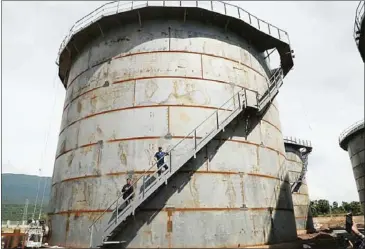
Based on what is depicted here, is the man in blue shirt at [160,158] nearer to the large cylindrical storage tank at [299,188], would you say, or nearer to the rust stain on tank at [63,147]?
the rust stain on tank at [63,147]

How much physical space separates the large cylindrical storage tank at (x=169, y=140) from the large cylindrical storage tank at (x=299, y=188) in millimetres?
15621

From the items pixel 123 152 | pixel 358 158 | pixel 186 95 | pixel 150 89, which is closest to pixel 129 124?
pixel 123 152

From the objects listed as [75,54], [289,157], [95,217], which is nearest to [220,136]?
[95,217]

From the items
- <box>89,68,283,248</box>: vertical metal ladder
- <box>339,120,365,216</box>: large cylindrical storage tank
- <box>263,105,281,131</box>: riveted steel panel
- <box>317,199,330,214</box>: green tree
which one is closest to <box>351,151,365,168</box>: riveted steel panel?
<box>339,120,365,216</box>: large cylindrical storage tank

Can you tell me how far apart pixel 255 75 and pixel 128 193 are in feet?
26.4

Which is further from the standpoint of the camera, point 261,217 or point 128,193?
point 261,217

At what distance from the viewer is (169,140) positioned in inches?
417

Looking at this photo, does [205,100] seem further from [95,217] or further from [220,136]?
[95,217]

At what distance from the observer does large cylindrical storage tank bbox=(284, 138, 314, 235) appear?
27078 mm

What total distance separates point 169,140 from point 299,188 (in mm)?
22467

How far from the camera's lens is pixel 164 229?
31.5 ft

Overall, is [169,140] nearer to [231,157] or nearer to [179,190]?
[179,190]

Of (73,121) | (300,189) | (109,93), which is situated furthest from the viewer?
(300,189)

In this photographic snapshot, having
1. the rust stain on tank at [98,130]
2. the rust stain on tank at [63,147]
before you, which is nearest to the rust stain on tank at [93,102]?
the rust stain on tank at [98,130]
